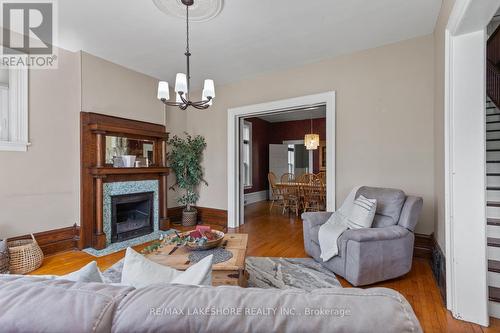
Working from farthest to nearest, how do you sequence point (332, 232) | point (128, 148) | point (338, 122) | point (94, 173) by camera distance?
→ point (128, 148), point (338, 122), point (94, 173), point (332, 232)

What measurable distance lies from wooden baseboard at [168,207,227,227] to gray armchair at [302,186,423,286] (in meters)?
2.37

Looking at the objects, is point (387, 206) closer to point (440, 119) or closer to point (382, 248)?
point (382, 248)

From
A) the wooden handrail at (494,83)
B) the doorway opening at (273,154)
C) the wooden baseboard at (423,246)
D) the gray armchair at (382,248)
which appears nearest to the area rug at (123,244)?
the doorway opening at (273,154)

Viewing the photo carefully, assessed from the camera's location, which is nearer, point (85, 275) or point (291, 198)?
point (85, 275)

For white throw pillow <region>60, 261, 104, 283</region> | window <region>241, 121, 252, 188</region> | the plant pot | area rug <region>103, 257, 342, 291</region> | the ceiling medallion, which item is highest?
the ceiling medallion

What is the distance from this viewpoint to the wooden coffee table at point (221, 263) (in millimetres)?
1723

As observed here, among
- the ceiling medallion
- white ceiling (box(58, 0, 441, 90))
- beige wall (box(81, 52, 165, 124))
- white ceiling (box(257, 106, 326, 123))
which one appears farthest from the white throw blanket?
white ceiling (box(257, 106, 326, 123))

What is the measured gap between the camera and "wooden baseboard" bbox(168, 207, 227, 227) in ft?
15.0

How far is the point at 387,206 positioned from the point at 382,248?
0.60m

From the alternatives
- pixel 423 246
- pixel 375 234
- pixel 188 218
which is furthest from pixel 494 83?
pixel 188 218

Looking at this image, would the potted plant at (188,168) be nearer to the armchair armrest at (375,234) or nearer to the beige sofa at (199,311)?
the armchair armrest at (375,234)

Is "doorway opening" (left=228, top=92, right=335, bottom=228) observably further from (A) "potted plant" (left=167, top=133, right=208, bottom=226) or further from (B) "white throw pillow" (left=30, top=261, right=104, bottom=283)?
(B) "white throw pillow" (left=30, top=261, right=104, bottom=283)

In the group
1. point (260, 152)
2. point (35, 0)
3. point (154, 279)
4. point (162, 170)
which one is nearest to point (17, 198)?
point (162, 170)

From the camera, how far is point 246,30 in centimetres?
280
